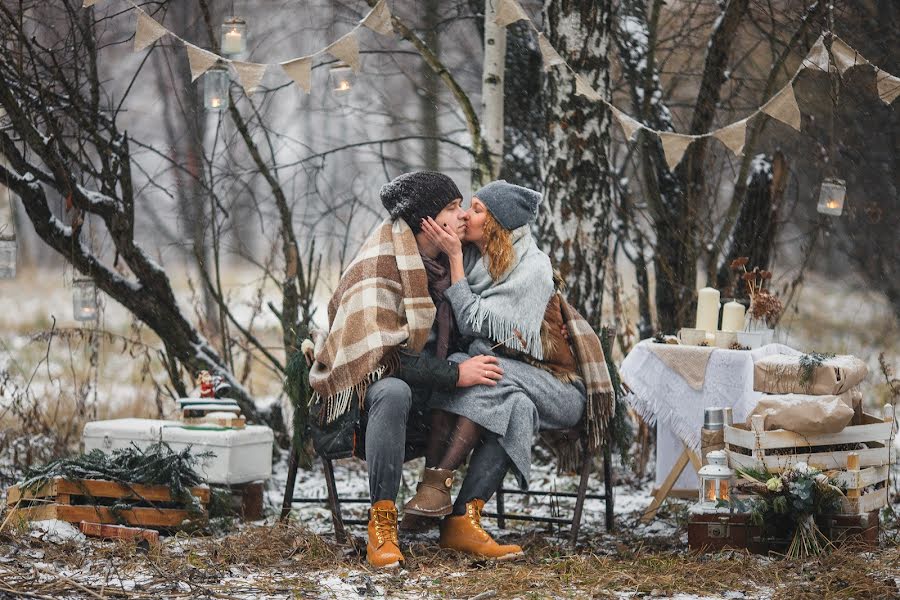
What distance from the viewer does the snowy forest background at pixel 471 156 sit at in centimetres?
532

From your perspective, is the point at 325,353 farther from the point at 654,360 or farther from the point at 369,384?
the point at 654,360

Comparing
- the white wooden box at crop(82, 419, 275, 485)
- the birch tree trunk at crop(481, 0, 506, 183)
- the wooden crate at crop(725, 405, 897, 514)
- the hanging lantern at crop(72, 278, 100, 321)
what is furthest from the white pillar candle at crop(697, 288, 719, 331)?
the hanging lantern at crop(72, 278, 100, 321)

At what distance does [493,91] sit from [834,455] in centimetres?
295

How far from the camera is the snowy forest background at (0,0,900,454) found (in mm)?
5320

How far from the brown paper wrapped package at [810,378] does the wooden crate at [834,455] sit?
6.5 inches

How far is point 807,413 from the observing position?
3.51 m

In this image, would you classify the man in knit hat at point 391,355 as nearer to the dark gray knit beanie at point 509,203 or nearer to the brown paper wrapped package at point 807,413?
the dark gray knit beanie at point 509,203

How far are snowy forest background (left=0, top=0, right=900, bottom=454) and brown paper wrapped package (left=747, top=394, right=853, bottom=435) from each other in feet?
6.35

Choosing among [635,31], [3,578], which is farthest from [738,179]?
[3,578]

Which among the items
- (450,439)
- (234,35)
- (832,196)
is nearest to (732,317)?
(832,196)

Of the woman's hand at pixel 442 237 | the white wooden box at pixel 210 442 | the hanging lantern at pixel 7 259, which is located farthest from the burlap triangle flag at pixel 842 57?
the hanging lantern at pixel 7 259

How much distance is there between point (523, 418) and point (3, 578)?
174cm

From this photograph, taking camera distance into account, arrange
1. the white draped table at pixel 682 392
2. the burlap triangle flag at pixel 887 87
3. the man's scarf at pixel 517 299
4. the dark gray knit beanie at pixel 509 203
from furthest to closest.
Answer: the burlap triangle flag at pixel 887 87, the white draped table at pixel 682 392, the dark gray knit beanie at pixel 509 203, the man's scarf at pixel 517 299

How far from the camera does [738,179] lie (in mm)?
6184
